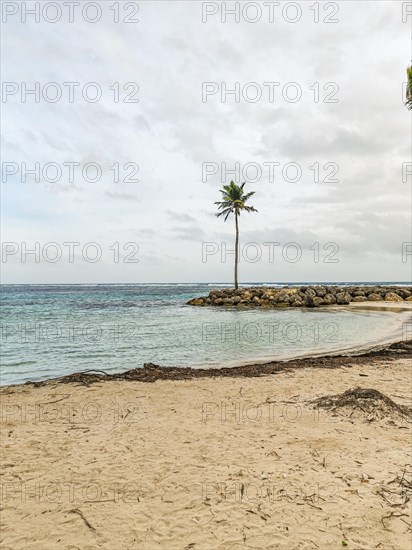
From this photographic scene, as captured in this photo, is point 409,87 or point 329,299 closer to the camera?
point 409,87

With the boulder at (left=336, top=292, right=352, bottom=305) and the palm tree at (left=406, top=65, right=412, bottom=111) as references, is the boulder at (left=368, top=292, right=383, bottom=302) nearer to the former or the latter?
the boulder at (left=336, top=292, right=352, bottom=305)

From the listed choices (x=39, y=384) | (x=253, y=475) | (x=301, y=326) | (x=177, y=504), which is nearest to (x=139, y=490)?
(x=177, y=504)

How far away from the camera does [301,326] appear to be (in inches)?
792

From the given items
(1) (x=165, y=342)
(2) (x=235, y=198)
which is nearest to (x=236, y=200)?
(2) (x=235, y=198)

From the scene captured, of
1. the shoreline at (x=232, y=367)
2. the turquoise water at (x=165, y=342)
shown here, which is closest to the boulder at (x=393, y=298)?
the turquoise water at (x=165, y=342)

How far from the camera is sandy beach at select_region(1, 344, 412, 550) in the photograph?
3520mm

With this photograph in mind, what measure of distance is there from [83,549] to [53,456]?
82.0 inches

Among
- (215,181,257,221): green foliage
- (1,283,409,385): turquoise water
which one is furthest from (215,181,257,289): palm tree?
(1,283,409,385): turquoise water

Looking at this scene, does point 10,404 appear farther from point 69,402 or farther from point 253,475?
point 253,475

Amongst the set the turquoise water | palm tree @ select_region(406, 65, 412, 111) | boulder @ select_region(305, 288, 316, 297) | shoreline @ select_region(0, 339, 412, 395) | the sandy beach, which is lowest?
the turquoise water

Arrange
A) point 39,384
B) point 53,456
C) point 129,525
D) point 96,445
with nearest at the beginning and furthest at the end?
point 129,525 < point 53,456 < point 96,445 < point 39,384

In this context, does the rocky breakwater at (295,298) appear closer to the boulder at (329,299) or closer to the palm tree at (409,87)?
the boulder at (329,299)

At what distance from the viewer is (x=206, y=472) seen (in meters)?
4.57

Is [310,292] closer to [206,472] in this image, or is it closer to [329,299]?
[329,299]
